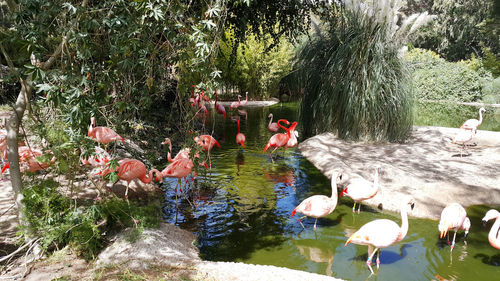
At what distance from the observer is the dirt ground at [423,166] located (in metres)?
5.36

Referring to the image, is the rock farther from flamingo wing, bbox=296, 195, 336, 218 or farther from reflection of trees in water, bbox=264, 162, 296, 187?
reflection of trees in water, bbox=264, 162, 296, 187

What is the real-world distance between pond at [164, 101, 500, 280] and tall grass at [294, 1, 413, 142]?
2.38m

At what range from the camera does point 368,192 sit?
4.85m

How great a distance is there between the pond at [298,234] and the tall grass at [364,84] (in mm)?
2384

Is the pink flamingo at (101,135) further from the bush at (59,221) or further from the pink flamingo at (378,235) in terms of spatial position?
the pink flamingo at (378,235)

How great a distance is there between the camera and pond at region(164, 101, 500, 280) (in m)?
3.81

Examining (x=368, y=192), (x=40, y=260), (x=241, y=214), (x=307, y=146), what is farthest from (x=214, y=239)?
(x=307, y=146)

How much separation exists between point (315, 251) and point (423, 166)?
351cm

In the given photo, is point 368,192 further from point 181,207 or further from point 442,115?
point 442,115

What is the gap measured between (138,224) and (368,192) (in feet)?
9.49

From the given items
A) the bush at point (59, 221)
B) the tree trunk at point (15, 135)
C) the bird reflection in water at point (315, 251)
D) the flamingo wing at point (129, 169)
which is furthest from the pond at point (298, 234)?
the tree trunk at point (15, 135)

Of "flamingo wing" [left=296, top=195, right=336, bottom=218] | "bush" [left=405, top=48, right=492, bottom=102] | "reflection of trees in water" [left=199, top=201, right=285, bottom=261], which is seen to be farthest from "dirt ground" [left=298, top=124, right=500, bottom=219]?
"bush" [left=405, top=48, right=492, bottom=102]

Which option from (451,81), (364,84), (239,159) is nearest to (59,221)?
(239,159)

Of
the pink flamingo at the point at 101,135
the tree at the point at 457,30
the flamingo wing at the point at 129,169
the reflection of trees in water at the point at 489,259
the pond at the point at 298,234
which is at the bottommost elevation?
the reflection of trees in water at the point at 489,259
